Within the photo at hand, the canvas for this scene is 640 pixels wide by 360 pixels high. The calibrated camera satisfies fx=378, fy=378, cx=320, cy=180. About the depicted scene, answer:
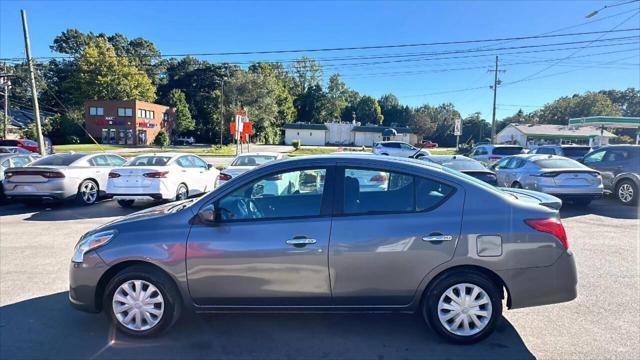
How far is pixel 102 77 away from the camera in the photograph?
6444 cm

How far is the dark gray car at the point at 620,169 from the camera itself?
1045 centimetres

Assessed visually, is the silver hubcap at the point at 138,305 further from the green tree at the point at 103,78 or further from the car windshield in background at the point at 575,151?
the green tree at the point at 103,78

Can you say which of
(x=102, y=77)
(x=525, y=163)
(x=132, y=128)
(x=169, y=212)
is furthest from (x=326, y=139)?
(x=169, y=212)

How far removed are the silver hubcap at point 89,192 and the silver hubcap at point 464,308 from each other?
10.3m

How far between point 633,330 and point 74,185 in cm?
1154

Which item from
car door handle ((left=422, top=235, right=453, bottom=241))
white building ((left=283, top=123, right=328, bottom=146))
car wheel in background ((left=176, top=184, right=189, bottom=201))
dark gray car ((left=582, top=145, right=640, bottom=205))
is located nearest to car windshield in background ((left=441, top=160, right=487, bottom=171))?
dark gray car ((left=582, top=145, right=640, bottom=205))

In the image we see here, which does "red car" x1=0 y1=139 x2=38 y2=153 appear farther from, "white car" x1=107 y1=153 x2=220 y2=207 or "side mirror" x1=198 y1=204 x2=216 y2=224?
"side mirror" x1=198 y1=204 x2=216 y2=224

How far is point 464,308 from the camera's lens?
3.28 metres

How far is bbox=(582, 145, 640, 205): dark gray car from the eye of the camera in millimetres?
10445

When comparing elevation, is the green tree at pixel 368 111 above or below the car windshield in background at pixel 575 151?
above

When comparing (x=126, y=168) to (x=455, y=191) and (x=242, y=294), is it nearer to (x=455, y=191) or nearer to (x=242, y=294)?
(x=242, y=294)

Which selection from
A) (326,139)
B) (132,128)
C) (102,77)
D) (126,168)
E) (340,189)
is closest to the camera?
(340,189)

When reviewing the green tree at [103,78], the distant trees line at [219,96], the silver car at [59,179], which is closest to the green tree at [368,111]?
the distant trees line at [219,96]

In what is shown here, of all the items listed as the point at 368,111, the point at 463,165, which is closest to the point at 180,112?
the point at 368,111
